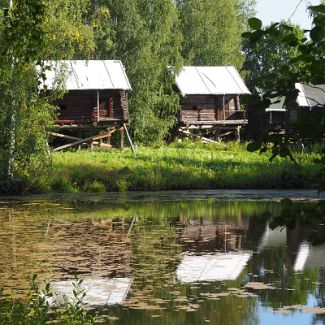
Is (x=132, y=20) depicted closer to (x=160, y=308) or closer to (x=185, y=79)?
(x=185, y=79)

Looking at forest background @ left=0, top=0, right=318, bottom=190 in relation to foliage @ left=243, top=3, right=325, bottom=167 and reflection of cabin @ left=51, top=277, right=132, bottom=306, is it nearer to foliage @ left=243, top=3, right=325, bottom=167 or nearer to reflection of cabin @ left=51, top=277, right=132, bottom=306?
foliage @ left=243, top=3, right=325, bottom=167

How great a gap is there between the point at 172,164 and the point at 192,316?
19187 mm

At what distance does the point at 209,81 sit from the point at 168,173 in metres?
17.4

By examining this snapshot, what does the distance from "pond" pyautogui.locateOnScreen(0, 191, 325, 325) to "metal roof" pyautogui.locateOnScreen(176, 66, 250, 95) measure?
20.5 m

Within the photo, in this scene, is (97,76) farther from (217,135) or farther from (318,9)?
(318,9)

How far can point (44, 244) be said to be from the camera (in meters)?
15.7

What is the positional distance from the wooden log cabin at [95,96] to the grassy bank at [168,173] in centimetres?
631

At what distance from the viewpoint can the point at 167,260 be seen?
46.2ft

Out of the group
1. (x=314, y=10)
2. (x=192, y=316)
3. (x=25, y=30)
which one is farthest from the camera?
(x=192, y=316)

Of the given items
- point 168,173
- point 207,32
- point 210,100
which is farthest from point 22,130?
point 207,32

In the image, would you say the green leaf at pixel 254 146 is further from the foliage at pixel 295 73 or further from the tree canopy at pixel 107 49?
the tree canopy at pixel 107 49

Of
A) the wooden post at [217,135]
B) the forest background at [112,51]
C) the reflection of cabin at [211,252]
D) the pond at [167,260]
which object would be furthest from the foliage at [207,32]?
the reflection of cabin at [211,252]

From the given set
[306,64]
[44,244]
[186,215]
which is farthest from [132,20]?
[306,64]

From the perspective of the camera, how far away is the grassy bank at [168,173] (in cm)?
2662
